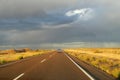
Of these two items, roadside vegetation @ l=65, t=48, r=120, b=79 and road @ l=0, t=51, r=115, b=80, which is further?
roadside vegetation @ l=65, t=48, r=120, b=79

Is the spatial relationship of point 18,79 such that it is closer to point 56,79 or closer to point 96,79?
point 56,79

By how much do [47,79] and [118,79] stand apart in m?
3.64

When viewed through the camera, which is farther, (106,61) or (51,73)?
(106,61)

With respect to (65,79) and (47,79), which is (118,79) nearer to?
(65,79)

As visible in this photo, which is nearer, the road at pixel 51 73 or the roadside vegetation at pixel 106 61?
the road at pixel 51 73

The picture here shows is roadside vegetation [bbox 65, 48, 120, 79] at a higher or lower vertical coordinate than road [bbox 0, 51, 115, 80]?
lower

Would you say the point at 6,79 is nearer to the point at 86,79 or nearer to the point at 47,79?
the point at 47,79

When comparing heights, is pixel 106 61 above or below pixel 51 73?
below

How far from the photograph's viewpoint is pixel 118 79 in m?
12.3

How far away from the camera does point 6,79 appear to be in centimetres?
1169

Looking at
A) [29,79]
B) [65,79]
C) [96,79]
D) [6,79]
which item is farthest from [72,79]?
[6,79]

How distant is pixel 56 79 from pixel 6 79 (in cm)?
246

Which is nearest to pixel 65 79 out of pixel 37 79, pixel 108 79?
pixel 37 79

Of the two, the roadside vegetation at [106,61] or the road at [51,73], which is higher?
the road at [51,73]
